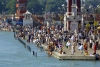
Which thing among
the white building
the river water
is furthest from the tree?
the river water

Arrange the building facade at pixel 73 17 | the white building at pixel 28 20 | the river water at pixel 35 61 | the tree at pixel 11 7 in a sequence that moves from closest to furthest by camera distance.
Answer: the river water at pixel 35 61 < the building facade at pixel 73 17 < the white building at pixel 28 20 < the tree at pixel 11 7

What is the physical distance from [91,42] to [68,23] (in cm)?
3178

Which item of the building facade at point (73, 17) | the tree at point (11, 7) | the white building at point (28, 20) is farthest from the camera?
the tree at point (11, 7)

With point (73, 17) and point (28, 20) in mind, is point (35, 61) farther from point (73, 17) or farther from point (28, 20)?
point (28, 20)

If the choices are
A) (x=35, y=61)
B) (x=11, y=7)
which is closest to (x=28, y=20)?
(x=11, y=7)

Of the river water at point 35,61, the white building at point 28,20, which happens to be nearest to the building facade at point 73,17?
the white building at point 28,20

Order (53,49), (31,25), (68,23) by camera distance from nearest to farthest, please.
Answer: (53,49) < (68,23) < (31,25)

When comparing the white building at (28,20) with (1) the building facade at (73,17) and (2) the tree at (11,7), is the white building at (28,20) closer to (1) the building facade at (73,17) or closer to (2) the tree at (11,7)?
(1) the building facade at (73,17)

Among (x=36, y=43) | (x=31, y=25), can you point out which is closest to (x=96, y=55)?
(x=36, y=43)

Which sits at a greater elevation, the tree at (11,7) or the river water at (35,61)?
the tree at (11,7)

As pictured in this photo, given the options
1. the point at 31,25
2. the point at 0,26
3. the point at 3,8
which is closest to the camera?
the point at 31,25

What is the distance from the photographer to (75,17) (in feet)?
317

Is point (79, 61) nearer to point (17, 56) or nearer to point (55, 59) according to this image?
point (55, 59)

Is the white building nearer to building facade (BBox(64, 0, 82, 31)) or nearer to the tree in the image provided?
building facade (BBox(64, 0, 82, 31))
